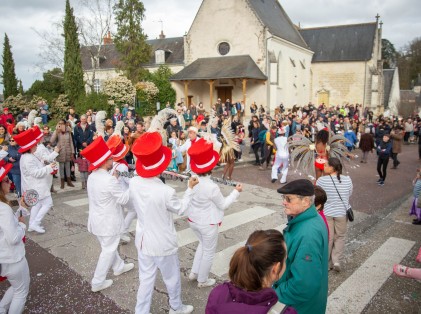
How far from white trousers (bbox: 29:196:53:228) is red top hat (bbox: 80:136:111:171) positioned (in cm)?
277

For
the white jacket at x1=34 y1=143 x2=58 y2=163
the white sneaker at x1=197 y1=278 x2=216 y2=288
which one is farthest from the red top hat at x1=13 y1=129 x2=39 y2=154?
the white sneaker at x1=197 y1=278 x2=216 y2=288

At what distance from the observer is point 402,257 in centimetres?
558

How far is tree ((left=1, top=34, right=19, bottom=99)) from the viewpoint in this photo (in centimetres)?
3547

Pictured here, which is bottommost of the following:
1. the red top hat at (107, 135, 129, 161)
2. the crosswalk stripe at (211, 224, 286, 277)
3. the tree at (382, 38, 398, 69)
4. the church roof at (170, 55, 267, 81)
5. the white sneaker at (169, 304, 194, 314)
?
the crosswalk stripe at (211, 224, 286, 277)

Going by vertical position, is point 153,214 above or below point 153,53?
below

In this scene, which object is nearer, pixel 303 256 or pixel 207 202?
pixel 303 256

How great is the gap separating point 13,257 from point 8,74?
39412 mm

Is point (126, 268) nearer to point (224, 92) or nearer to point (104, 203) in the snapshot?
point (104, 203)

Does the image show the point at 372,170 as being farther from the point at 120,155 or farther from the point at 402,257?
the point at 120,155

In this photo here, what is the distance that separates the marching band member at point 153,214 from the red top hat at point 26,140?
3.26 m

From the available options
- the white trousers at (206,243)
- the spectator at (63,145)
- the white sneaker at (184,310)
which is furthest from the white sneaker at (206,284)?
the spectator at (63,145)

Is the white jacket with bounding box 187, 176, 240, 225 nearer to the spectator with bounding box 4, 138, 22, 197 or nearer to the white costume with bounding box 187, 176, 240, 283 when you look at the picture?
the white costume with bounding box 187, 176, 240, 283

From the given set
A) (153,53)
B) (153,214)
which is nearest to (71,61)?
(153,53)

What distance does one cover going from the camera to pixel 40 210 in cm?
632
